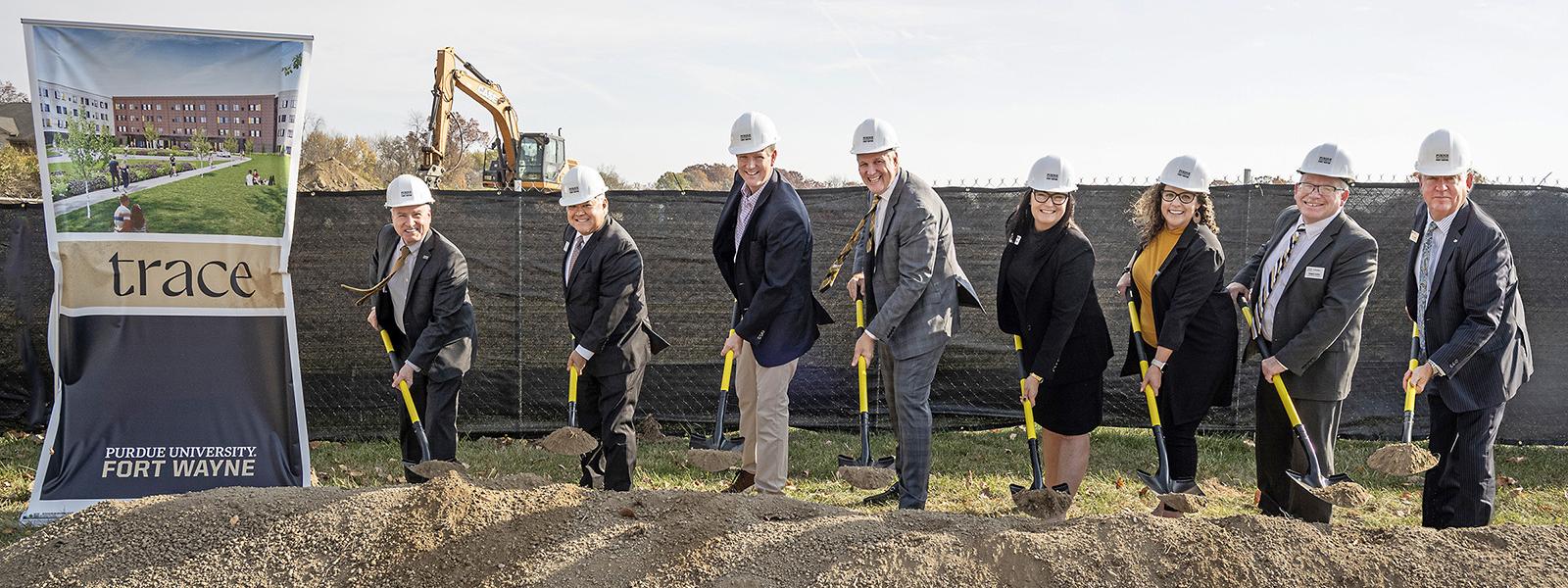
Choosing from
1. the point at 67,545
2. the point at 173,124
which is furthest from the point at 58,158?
the point at 67,545

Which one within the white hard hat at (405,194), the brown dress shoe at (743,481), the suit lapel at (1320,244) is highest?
the white hard hat at (405,194)

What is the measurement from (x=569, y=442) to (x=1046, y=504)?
2036mm

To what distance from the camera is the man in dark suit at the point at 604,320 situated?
462cm

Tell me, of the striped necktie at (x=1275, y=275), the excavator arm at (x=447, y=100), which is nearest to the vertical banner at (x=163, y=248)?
the striped necktie at (x=1275, y=275)

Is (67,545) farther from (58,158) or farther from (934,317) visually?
(934,317)

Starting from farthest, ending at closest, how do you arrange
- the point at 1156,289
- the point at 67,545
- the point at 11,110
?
1. the point at 11,110
2. the point at 1156,289
3. the point at 67,545

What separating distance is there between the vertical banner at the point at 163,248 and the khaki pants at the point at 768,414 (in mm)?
2214

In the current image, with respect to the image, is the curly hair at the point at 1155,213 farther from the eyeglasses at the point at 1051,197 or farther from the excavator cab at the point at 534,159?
the excavator cab at the point at 534,159

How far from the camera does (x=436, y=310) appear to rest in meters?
4.69

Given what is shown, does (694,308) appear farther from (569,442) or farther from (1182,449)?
(1182,449)

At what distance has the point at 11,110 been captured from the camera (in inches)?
1024

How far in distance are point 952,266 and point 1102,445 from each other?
2504 mm

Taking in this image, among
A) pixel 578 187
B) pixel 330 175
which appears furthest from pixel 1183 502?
pixel 330 175

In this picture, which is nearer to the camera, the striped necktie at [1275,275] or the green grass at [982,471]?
the striped necktie at [1275,275]
